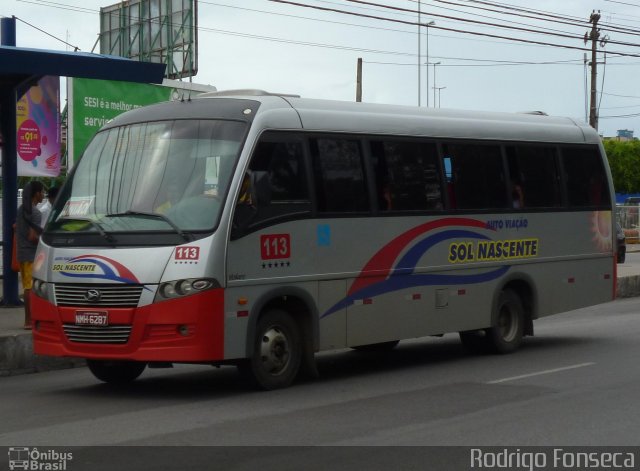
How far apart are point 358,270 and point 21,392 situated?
3.62 metres

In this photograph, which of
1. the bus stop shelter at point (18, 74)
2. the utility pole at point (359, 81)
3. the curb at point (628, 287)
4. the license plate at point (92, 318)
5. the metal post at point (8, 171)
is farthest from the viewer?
the utility pole at point (359, 81)

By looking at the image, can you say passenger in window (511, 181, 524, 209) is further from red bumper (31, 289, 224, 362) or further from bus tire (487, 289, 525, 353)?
red bumper (31, 289, 224, 362)

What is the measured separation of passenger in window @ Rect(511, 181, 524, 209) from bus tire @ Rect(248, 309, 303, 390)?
413cm

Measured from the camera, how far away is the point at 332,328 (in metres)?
12.0

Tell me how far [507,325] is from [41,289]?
19.8 ft

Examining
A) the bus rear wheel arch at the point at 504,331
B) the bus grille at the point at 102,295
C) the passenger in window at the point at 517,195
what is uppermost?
the passenger in window at the point at 517,195

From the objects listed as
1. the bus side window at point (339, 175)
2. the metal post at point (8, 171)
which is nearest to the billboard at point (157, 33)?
the metal post at point (8, 171)

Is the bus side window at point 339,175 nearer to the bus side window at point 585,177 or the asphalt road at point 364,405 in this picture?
the asphalt road at point 364,405

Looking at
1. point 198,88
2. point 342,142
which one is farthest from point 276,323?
point 198,88

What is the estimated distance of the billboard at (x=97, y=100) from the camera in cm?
2389

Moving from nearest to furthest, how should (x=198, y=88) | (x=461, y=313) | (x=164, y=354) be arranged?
(x=164, y=354)
(x=461, y=313)
(x=198, y=88)

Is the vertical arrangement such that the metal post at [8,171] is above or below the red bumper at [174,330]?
above

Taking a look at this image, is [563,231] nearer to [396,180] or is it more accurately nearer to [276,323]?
[396,180]
